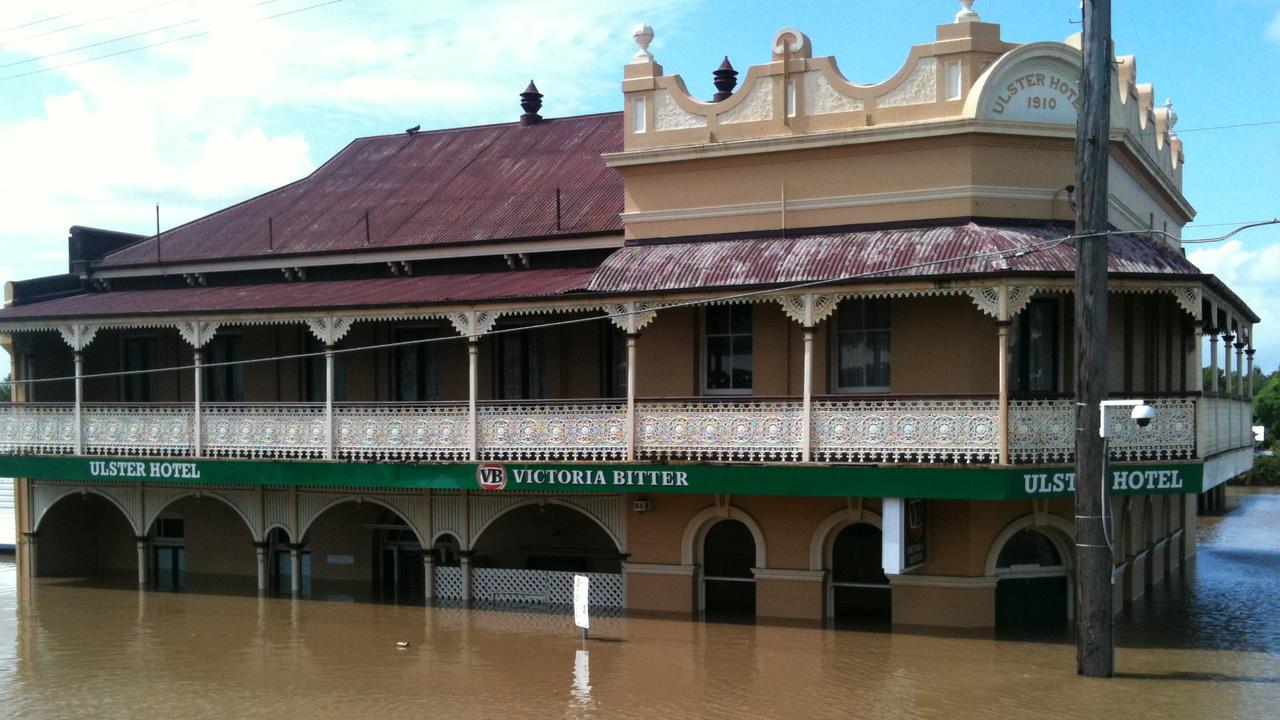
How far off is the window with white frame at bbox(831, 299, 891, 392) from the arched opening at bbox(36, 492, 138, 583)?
14766 millimetres

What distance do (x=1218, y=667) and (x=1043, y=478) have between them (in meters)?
3.13

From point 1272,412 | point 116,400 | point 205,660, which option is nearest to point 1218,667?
point 205,660

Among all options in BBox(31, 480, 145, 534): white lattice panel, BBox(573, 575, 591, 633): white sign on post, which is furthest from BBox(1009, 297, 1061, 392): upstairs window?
BBox(31, 480, 145, 534): white lattice panel

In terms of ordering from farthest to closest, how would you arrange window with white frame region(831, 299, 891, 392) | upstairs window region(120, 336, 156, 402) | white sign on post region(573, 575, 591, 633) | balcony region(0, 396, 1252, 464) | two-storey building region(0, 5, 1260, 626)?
upstairs window region(120, 336, 156, 402) < window with white frame region(831, 299, 891, 392) < white sign on post region(573, 575, 591, 633) < two-storey building region(0, 5, 1260, 626) < balcony region(0, 396, 1252, 464)

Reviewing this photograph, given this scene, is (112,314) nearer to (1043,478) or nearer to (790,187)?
(790,187)

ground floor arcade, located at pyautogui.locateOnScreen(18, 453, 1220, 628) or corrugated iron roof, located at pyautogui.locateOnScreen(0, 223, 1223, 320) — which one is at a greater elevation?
corrugated iron roof, located at pyautogui.locateOnScreen(0, 223, 1223, 320)

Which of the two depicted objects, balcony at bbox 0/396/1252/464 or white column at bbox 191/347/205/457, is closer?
balcony at bbox 0/396/1252/464

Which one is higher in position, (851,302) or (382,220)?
(382,220)

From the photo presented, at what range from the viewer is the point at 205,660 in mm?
18391

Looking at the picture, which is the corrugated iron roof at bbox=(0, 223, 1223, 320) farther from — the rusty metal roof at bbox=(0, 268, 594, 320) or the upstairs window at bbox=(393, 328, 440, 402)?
the upstairs window at bbox=(393, 328, 440, 402)

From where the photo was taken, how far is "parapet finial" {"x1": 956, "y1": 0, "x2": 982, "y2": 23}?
19.5 m

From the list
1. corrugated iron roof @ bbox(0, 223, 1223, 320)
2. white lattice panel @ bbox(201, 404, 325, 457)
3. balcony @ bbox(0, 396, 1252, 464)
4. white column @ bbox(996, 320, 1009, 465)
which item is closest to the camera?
white column @ bbox(996, 320, 1009, 465)

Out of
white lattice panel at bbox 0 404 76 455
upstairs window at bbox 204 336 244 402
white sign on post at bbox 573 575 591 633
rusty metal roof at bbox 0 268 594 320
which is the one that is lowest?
white sign on post at bbox 573 575 591 633

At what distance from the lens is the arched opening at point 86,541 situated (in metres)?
26.7
